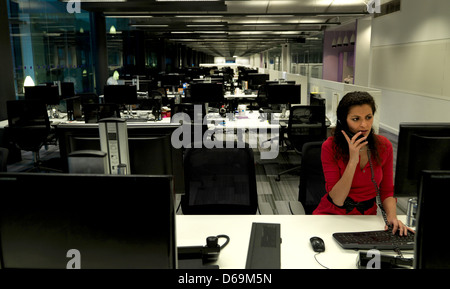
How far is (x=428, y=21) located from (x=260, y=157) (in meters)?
4.20

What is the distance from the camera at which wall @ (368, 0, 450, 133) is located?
7.04m

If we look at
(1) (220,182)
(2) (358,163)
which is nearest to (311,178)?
(2) (358,163)

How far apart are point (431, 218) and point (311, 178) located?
1599 millimetres

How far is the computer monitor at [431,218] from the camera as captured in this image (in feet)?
3.65

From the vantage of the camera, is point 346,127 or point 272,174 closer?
point 346,127

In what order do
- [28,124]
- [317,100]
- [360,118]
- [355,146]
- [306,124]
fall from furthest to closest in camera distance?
[317,100] < [28,124] < [306,124] < [360,118] < [355,146]

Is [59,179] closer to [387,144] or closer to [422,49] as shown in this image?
[387,144]

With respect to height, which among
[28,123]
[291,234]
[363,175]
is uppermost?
[363,175]

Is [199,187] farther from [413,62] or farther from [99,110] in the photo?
[413,62]

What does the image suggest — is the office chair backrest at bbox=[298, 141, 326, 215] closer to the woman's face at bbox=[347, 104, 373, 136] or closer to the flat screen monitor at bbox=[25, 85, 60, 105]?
the woman's face at bbox=[347, 104, 373, 136]

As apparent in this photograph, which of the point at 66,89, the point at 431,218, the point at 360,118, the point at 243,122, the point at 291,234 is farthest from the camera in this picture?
the point at 66,89

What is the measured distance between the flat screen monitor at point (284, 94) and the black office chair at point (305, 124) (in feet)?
5.05

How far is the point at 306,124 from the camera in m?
5.21

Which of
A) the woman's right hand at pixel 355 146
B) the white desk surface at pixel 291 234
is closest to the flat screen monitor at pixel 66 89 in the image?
the white desk surface at pixel 291 234
